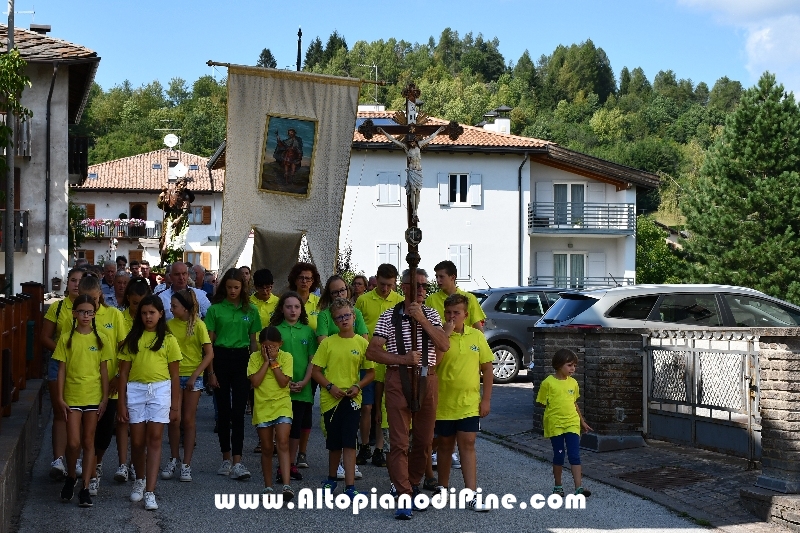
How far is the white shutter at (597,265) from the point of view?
48312 mm

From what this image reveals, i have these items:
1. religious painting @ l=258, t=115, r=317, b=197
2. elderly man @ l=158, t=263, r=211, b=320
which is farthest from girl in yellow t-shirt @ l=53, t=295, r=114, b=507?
religious painting @ l=258, t=115, r=317, b=197

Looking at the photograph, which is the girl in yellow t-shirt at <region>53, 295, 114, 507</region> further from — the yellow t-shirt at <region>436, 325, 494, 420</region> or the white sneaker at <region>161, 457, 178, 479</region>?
the yellow t-shirt at <region>436, 325, 494, 420</region>

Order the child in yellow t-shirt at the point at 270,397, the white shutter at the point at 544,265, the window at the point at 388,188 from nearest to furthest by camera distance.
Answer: the child in yellow t-shirt at the point at 270,397 → the window at the point at 388,188 → the white shutter at the point at 544,265

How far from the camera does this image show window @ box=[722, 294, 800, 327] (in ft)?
49.6

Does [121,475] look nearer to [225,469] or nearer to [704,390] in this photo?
[225,469]

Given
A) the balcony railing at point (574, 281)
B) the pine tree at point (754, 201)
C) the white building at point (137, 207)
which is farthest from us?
the white building at point (137, 207)

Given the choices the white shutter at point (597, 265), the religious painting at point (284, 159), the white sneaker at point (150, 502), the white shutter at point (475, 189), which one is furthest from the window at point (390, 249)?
the white sneaker at point (150, 502)

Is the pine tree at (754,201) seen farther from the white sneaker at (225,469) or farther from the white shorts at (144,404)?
the white shorts at (144,404)

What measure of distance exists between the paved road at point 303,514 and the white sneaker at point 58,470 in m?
0.09

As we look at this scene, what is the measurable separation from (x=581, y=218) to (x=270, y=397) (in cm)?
3906

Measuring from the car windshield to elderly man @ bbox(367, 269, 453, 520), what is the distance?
6765 millimetres

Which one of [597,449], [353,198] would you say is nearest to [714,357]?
[597,449]

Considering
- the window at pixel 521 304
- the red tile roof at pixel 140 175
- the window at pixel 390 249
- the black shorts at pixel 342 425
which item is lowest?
the black shorts at pixel 342 425

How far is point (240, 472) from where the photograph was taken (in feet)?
31.9
